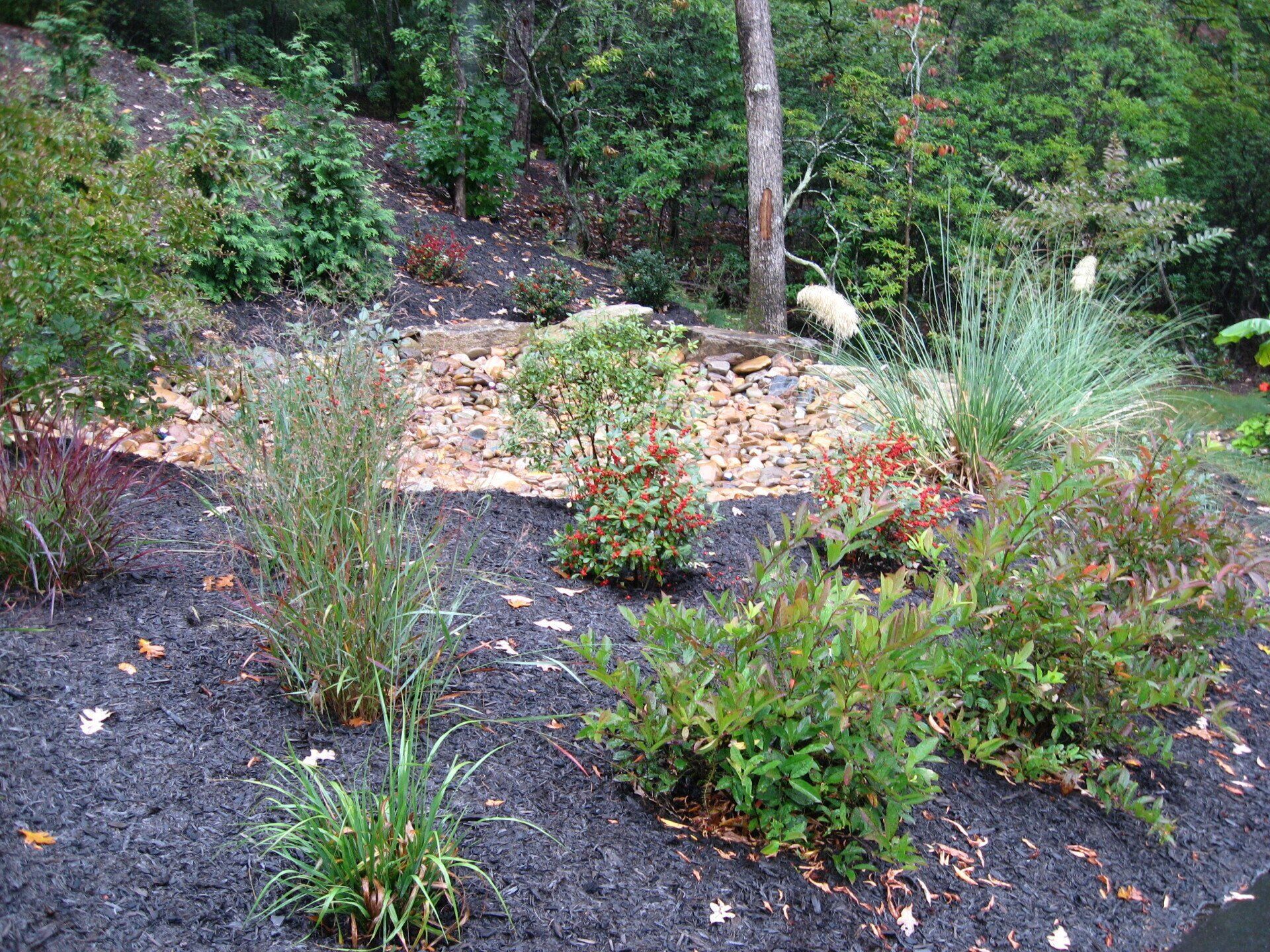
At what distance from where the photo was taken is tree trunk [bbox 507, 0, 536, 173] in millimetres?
10547

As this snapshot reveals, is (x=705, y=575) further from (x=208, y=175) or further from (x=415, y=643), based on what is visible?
(x=208, y=175)

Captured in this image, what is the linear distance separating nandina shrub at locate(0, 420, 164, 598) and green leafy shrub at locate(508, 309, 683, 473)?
1777 mm

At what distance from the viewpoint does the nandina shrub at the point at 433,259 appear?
325 inches

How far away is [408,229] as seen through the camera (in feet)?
30.5

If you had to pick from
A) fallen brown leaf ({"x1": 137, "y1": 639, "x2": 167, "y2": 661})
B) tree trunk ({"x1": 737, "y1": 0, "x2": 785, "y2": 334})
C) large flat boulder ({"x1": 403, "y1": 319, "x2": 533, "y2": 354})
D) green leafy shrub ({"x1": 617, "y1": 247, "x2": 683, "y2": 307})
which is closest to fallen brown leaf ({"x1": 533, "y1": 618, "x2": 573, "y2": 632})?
fallen brown leaf ({"x1": 137, "y1": 639, "x2": 167, "y2": 661})

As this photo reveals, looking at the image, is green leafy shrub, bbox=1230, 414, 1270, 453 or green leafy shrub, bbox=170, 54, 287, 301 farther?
green leafy shrub, bbox=1230, 414, 1270, 453

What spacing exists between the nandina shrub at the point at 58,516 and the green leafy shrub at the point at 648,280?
6.67m

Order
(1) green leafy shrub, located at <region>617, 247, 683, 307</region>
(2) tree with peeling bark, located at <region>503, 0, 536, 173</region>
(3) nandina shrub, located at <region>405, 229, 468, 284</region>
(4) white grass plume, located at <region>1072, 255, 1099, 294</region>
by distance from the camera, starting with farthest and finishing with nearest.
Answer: (2) tree with peeling bark, located at <region>503, 0, 536, 173</region>, (1) green leafy shrub, located at <region>617, 247, 683, 307</region>, (3) nandina shrub, located at <region>405, 229, 468, 284</region>, (4) white grass plume, located at <region>1072, 255, 1099, 294</region>

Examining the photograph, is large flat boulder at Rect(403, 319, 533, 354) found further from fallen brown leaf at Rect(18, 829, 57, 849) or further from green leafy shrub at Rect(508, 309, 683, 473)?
fallen brown leaf at Rect(18, 829, 57, 849)

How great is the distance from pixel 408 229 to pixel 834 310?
4816mm

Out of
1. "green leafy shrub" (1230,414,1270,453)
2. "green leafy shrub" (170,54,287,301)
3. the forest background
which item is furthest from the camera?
the forest background

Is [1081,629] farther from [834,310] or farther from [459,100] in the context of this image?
[459,100]

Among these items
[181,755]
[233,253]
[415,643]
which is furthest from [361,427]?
[233,253]

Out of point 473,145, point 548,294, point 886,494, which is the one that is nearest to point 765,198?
point 548,294
